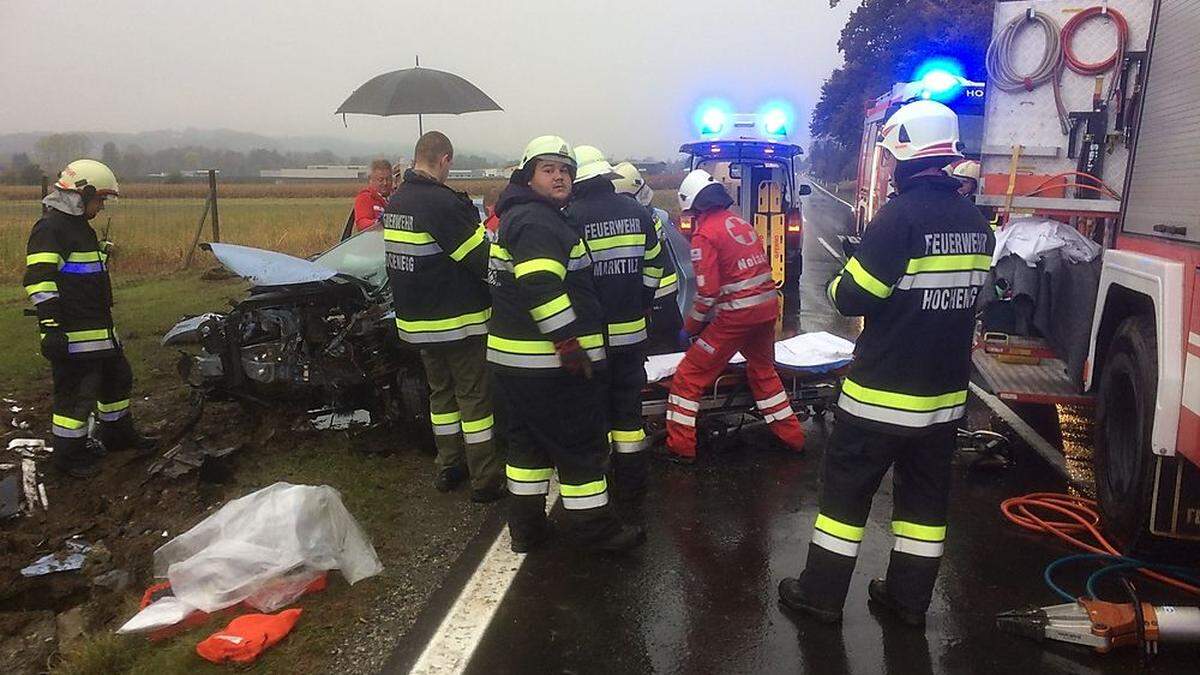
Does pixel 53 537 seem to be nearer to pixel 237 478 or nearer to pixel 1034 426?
pixel 237 478

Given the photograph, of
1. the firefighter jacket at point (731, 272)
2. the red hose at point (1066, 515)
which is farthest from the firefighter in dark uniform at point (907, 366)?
the firefighter jacket at point (731, 272)

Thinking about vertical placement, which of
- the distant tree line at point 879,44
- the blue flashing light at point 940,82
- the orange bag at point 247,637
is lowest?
the orange bag at point 247,637

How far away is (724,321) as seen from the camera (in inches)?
198

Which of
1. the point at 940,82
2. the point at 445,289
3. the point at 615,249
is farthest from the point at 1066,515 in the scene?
the point at 940,82

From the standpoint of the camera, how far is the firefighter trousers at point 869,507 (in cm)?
320

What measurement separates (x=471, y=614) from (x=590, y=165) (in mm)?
2352

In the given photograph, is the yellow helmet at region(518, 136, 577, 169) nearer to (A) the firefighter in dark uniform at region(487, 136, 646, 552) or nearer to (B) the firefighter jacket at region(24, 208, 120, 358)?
(A) the firefighter in dark uniform at region(487, 136, 646, 552)

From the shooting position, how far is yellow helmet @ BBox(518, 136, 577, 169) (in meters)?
3.87

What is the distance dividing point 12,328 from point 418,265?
6963 millimetres

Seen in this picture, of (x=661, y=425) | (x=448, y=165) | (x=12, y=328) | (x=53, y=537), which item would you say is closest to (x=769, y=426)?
(x=661, y=425)

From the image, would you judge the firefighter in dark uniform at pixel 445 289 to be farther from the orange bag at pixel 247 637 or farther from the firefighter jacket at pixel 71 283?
the firefighter jacket at pixel 71 283

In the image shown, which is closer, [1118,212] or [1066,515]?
[1066,515]

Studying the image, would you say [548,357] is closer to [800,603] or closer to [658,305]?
[800,603]

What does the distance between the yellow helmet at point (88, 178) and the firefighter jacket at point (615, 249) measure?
308cm
